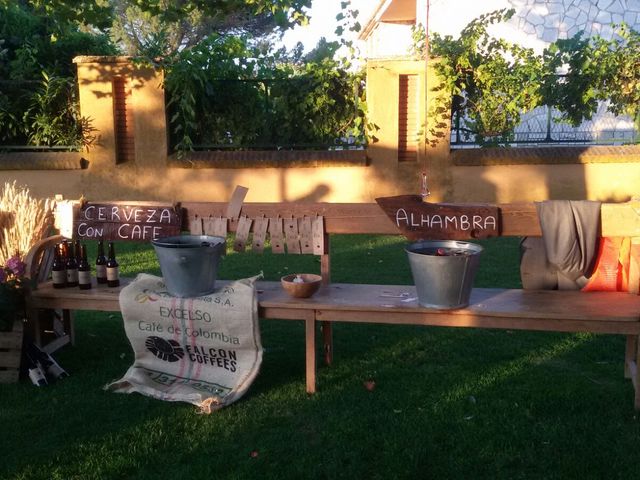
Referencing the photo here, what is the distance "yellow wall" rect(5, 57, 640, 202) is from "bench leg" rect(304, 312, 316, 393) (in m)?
5.62

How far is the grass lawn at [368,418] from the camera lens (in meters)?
3.23

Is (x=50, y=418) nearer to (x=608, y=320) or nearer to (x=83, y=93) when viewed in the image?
(x=608, y=320)

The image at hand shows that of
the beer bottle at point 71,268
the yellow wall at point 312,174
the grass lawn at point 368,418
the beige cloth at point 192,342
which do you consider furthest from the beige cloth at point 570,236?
the yellow wall at point 312,174

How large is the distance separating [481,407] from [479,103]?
267 inches

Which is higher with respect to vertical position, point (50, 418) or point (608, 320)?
point (608, 320)

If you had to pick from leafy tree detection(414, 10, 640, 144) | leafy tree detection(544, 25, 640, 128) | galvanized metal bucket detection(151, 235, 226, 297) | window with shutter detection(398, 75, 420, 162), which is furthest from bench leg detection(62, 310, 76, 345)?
leafy tree detection(544, 25, 640, 128)

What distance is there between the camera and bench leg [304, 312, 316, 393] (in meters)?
4.04

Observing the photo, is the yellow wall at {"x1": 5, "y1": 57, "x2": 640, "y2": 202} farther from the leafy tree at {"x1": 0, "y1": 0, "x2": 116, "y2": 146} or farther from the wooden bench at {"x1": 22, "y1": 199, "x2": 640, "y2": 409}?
the wooden bench at {"x1": 22, "y1": 199, "x2": 640, "y2": 409}

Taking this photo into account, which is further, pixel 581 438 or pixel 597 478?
pixel 581 438

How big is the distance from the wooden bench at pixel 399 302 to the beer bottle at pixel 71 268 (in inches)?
5.6

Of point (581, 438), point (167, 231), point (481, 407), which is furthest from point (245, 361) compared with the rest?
point (581, 438)

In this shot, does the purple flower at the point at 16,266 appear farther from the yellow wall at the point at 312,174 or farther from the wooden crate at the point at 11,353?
the yellow wall at the point at 312,174

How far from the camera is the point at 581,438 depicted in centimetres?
346

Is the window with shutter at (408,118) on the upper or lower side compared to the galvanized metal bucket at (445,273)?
upper
